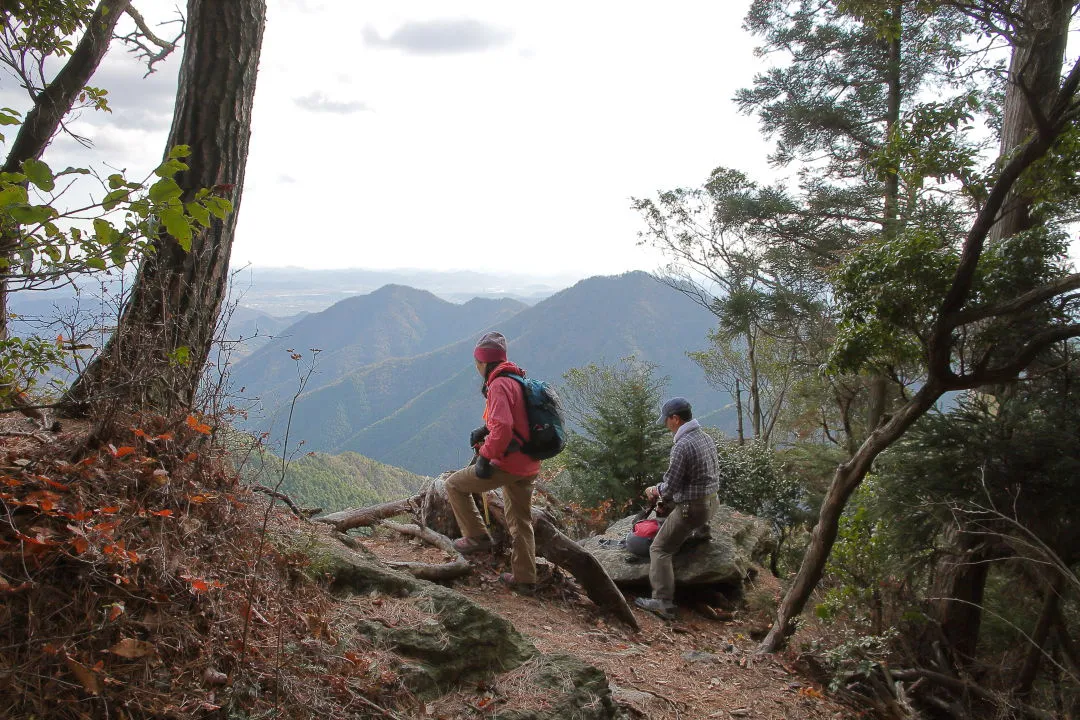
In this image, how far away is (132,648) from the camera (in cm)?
223

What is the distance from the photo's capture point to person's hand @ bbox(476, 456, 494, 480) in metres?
4.98

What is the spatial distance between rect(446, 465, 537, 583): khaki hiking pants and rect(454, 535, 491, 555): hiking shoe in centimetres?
10

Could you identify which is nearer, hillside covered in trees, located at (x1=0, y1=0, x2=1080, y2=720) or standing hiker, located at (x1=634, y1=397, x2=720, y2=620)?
hillside covered in trees, located at (x1=0, y1=0, x2=1080, y2=720)

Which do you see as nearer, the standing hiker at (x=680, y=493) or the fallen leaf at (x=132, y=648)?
the fallen leaf at (x=132, y=648)

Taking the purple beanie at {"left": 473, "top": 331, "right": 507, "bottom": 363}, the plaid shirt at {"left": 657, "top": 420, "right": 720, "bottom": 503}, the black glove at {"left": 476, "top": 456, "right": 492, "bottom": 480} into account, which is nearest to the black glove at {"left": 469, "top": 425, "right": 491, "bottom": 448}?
the black glove at {"left": 476, "top": 456, "right": 492, "bottom": 480}

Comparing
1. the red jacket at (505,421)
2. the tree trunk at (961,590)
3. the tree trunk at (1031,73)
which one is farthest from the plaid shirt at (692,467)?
the tree trunk at (1031,73)

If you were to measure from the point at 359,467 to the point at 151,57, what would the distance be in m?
36.6

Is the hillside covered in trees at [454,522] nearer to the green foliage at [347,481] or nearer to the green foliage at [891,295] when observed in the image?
the green foliage at [891,295]

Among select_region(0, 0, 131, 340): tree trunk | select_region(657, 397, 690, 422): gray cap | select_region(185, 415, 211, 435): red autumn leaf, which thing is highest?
select_region(0, 0, 131, 340): tree trunk

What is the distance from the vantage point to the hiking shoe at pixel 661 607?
6.40 meters

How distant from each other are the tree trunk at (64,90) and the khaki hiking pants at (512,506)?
10.3 feet

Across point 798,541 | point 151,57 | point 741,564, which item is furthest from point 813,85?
point 151,57

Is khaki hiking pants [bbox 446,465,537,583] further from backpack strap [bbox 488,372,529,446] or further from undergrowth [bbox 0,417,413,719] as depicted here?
undergrowth [bbox 0,417,413,719]

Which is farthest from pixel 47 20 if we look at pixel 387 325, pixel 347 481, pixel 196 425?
pixel 387 325
